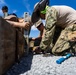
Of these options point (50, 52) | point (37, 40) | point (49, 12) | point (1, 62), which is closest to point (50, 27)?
point (49, 12)

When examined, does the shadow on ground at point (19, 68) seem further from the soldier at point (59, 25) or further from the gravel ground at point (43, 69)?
the soldier at point (59, 25)

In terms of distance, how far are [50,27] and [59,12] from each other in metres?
0.40

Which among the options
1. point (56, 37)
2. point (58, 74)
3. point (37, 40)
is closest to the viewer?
point (58, 74)

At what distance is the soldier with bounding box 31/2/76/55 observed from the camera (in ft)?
13.1

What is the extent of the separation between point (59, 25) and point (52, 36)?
0.46 meters

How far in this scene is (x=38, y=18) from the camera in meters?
4.53

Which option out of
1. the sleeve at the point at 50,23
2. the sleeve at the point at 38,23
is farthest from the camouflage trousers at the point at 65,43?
the sleeve at the point at 38,23

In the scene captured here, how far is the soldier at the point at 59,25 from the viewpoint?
3982 mm

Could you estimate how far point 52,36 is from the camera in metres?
4.06

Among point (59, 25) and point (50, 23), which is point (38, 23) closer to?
point (59, 25)

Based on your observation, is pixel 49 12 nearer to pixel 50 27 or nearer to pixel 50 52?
pixel 50 27

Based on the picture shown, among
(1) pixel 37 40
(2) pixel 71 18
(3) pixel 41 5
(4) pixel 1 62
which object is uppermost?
(3) pixel 41 5

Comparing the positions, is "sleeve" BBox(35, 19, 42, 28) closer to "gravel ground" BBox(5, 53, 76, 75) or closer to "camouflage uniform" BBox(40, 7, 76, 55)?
"camouflage uniform" BBox(40, 7, 76, 55)

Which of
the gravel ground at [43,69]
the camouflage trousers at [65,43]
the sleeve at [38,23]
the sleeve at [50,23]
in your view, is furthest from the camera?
the sleeve at [38,23]
